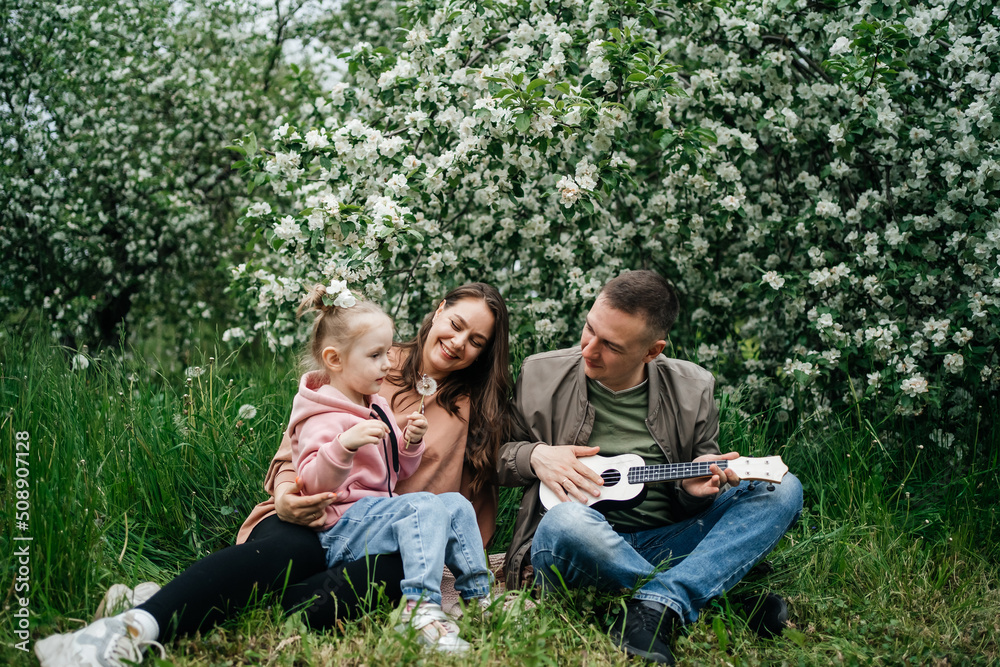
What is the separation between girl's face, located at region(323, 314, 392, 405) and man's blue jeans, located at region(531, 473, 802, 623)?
734 millimetres

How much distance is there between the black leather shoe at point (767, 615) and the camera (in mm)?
2615

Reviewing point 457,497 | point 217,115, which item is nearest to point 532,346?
point 457,497

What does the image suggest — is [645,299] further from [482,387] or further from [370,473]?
[370,473]

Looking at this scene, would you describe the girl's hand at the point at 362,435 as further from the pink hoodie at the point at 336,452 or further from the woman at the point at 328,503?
the woman at the point at 328,503

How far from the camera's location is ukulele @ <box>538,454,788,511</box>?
2.58 metres

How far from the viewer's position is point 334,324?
2.69m

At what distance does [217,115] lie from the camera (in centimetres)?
622

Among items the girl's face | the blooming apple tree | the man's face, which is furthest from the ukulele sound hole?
the blooming apple tree

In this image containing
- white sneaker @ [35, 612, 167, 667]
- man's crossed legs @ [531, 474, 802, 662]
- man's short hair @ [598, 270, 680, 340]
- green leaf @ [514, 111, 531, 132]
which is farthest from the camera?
green leaf @ [514, 111, 531, 132]

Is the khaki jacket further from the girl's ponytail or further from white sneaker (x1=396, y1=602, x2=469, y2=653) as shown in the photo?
the girl's ponytail

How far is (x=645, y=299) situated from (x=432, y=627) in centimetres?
127

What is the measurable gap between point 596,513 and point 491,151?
5.80 feet

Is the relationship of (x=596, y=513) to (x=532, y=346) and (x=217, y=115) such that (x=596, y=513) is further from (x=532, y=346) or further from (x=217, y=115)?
(x=217, y=115)

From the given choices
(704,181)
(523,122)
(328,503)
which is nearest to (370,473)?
(328,503)
